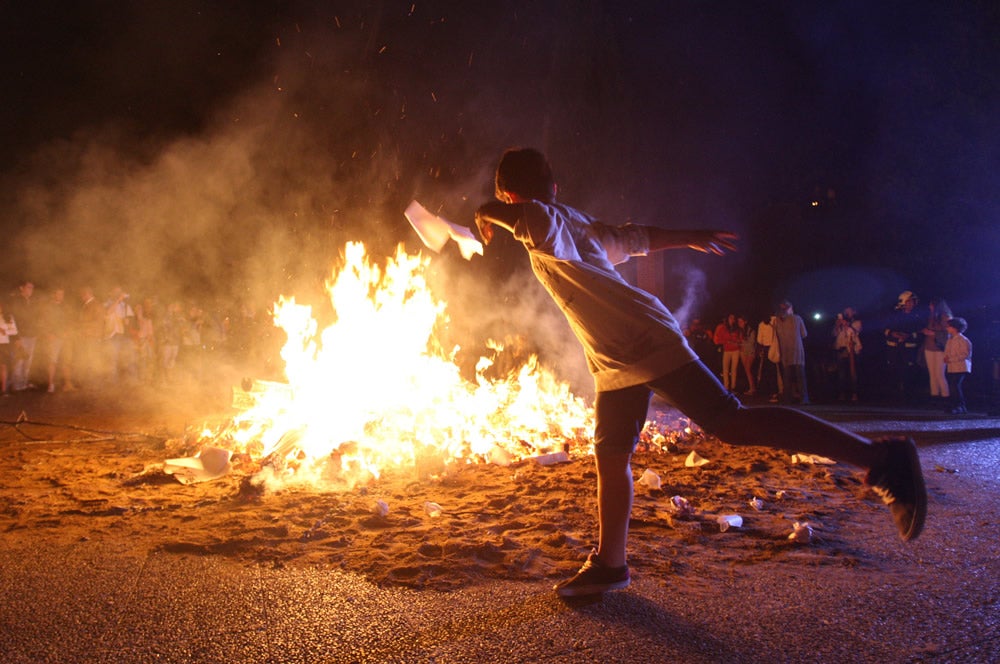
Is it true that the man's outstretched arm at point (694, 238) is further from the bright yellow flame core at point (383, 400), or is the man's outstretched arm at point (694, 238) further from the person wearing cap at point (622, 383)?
the bright yellow flame core at point (383, 400)

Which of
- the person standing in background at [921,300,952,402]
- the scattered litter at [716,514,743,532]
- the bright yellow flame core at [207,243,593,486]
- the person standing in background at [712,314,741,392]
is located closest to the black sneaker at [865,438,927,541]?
the scattered litter at [716,514,743,532]

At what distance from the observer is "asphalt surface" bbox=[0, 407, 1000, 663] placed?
216cm

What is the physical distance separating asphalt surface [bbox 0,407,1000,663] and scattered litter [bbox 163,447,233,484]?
72.2 inches

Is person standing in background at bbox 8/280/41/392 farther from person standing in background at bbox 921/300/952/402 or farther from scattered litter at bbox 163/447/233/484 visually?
person standing in background at bbox 921/300/952/402

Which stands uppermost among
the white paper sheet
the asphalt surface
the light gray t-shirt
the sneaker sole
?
the white paper sheet

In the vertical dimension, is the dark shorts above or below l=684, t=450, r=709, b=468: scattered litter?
above

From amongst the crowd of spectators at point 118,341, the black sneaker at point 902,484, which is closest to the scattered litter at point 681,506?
the black sneaker at point 902,484

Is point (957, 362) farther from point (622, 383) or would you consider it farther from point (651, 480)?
point (622, 383)

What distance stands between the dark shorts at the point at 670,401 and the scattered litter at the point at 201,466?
3747 millimetres

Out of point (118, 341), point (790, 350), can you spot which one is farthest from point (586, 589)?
point (118, 341)

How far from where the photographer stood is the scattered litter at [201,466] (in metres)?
5.09

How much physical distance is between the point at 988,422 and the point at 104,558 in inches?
377

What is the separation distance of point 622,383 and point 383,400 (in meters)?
4.23

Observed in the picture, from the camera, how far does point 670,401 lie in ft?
8.43
